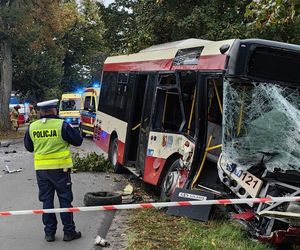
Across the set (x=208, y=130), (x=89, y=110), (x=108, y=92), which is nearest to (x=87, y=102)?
(x=89, y=110)

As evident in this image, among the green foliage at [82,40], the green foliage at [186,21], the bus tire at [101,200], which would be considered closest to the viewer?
the bus tire at [101,200]

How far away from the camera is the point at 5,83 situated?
26.8 meters

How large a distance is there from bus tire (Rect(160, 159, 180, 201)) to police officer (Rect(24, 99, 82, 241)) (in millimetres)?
2178

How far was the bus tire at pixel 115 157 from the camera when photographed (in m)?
12.9

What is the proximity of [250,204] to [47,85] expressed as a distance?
34969 mm

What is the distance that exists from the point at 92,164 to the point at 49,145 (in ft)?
22.0

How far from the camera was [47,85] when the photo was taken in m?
39.6

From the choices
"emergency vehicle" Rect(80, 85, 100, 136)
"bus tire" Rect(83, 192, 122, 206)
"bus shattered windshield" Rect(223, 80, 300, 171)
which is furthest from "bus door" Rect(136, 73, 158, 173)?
"emergency vehicle" Rect(80, 85, 100, 136)

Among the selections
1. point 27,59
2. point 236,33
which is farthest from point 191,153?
point 27,59

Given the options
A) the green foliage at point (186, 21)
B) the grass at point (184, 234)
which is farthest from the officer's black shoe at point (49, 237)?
the green foliage at point (186, 21)

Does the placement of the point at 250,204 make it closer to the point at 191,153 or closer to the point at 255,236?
the point at 255,236

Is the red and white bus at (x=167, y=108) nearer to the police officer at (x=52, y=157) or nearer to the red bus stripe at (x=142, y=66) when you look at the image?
the red bus stripe at (x=142, y=66)

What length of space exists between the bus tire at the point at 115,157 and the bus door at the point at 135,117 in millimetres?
1139

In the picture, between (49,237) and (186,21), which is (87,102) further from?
(49,237)
